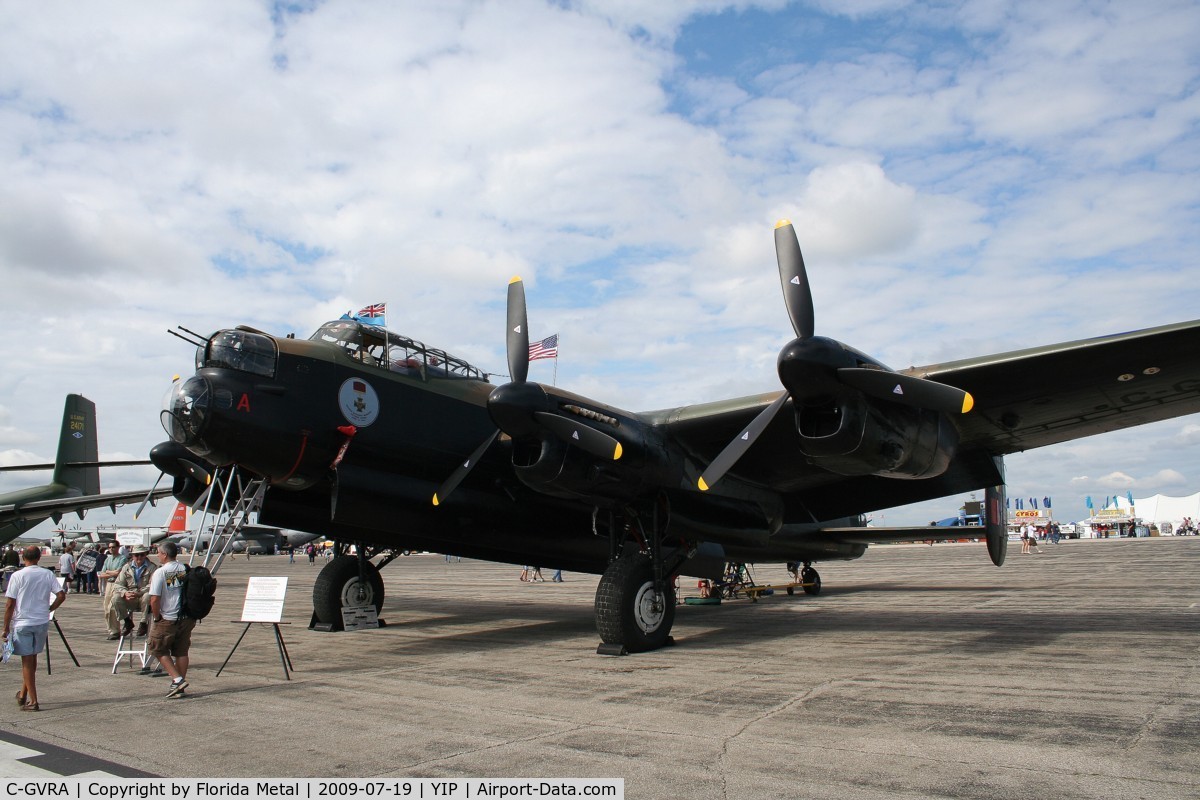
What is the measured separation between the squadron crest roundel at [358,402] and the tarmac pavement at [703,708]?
3.43 meters

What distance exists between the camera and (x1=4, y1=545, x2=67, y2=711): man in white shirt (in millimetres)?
7516

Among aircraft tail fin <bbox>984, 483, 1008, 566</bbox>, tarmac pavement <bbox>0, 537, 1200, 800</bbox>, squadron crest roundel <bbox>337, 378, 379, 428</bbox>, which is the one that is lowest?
tarmac pavement <bbox>0, 537, 1200, 800</bbox>

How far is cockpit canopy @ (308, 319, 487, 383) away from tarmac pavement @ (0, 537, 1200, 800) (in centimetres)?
440

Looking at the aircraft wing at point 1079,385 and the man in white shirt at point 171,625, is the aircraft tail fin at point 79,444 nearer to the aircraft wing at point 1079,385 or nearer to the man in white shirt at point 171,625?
the man in white shirt at point 171,625

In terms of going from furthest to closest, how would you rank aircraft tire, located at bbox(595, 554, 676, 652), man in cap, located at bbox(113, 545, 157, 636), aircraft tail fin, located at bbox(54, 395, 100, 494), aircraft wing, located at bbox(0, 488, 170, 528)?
aircraft tail fin, located at bbox(54, 395, 100, 494) < aircraft wing, located at bbox(0, 488, 170, 528) < man in cap, located at bbox(113, 545, 157, 636) < aircraft tire, located at bbox(595, 554, 676, 652)

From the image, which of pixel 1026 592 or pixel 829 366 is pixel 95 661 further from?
pixel 1026 592

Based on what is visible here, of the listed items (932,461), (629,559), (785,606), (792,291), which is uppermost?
(792,291)

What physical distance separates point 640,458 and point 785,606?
28.4 feet

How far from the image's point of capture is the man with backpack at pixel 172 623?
27.3ft

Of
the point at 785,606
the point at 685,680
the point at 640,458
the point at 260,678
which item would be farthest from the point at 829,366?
the point at 785,606

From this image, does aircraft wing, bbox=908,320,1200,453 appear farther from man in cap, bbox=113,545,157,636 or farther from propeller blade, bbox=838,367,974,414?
man in cap, bbox=113,545,157,636

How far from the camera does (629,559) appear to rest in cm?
1120

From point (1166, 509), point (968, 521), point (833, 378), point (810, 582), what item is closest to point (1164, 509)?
point (1166, 509)

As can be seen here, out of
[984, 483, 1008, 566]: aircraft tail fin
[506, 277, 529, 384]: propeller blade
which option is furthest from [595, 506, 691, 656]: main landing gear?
[984, 483, 1008, 566]: aircraft tail fin
